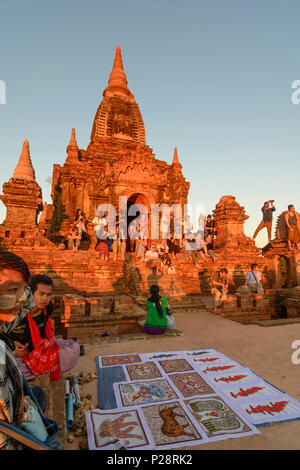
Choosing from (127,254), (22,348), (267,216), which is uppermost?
(267,216)

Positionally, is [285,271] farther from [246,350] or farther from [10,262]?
[10,262]

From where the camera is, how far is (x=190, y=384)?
10.5 ft

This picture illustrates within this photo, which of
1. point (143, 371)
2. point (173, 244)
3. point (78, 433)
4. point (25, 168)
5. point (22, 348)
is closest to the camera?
point (78, 433)

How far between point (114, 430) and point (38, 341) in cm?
126

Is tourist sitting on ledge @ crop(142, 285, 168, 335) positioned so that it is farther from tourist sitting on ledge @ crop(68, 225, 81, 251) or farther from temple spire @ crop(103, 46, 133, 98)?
temple spire @ crop(103, 46, 133, 98)

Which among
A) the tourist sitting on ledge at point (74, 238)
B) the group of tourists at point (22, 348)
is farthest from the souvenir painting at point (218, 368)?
the tourist sitting on ledge at point (74, 238)

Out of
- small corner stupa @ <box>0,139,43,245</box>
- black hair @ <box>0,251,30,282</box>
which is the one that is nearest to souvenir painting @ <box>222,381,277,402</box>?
black hair @ <box>0,251,30,282</box>

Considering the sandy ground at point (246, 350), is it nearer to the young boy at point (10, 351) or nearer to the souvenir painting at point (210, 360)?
the souvenir painting at point (210, 360)

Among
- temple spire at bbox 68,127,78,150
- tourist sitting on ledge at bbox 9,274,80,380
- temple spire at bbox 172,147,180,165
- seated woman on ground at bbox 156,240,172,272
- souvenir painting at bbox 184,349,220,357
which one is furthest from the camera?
temple spire at bbox 172,147,180,165

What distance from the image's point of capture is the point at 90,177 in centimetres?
1673

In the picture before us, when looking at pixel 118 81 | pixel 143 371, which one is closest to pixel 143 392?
pixel 143 371

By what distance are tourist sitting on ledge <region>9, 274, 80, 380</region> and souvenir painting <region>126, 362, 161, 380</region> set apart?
3.11 ft

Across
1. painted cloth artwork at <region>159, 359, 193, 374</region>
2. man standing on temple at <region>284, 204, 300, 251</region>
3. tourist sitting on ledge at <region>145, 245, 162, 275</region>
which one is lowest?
painted cloth artwork at <region>159, 359, 193, 374</region>

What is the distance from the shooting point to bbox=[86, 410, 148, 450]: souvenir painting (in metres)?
2.13
